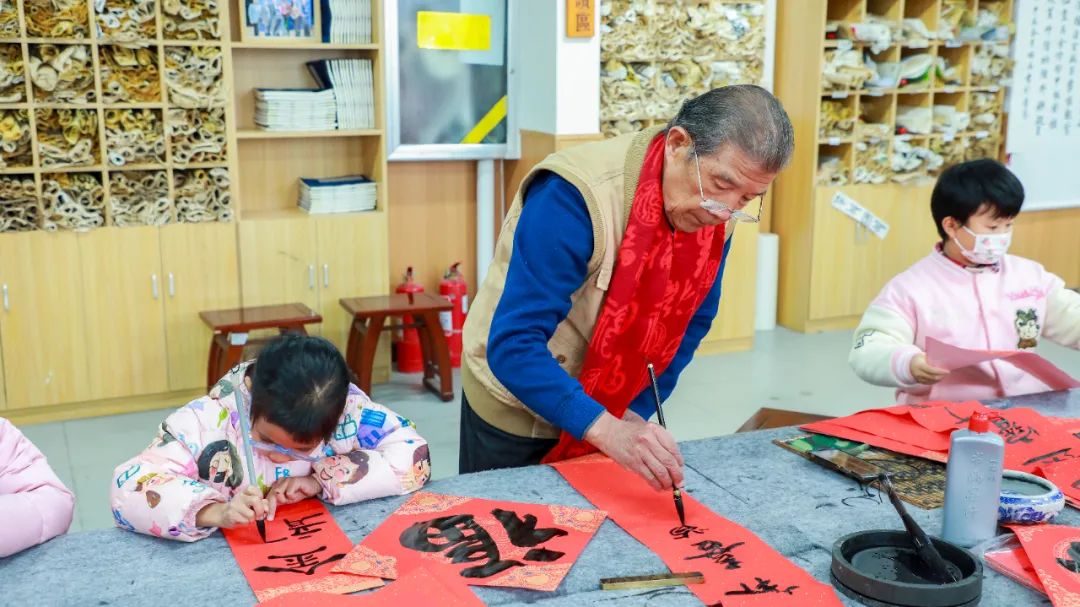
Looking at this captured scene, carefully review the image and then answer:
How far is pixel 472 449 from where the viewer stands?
203cm

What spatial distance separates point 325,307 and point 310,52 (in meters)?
1.11

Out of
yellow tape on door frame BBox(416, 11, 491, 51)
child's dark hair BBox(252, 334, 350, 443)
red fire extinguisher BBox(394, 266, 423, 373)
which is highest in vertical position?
yellow tape on door frame BBox(416, 11, 491, 51)

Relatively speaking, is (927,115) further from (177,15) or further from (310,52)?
(177,15)

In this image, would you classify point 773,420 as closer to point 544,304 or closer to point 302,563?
point 544,304

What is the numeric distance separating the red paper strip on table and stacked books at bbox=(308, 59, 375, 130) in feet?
9.87

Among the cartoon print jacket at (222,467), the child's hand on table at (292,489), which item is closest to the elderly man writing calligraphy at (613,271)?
the cartoon print jacket at (222,467)

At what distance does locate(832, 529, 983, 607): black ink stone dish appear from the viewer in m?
1.31

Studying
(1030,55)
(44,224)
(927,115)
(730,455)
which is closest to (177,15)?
(44,224)

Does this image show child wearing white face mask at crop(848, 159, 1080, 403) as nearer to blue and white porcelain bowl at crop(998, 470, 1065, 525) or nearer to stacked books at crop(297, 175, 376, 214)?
blue and white porcelain bowl at crop(998, 470, 1065, 525)

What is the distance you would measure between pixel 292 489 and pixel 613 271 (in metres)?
0.62

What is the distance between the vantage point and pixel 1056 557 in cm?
145

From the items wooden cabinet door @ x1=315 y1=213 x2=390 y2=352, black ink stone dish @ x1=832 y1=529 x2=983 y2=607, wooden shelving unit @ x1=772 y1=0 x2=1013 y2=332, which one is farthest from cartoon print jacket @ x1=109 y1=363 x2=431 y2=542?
wooden shelving unit @ x1=772 y1=0 x2=1013 y2=332

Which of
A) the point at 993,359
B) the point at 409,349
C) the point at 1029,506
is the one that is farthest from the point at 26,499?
the point at 409,349

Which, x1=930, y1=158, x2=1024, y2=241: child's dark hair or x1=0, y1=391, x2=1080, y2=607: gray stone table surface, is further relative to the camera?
x1=930, y1=158, x2=1024, y2=241: child's dark hair
